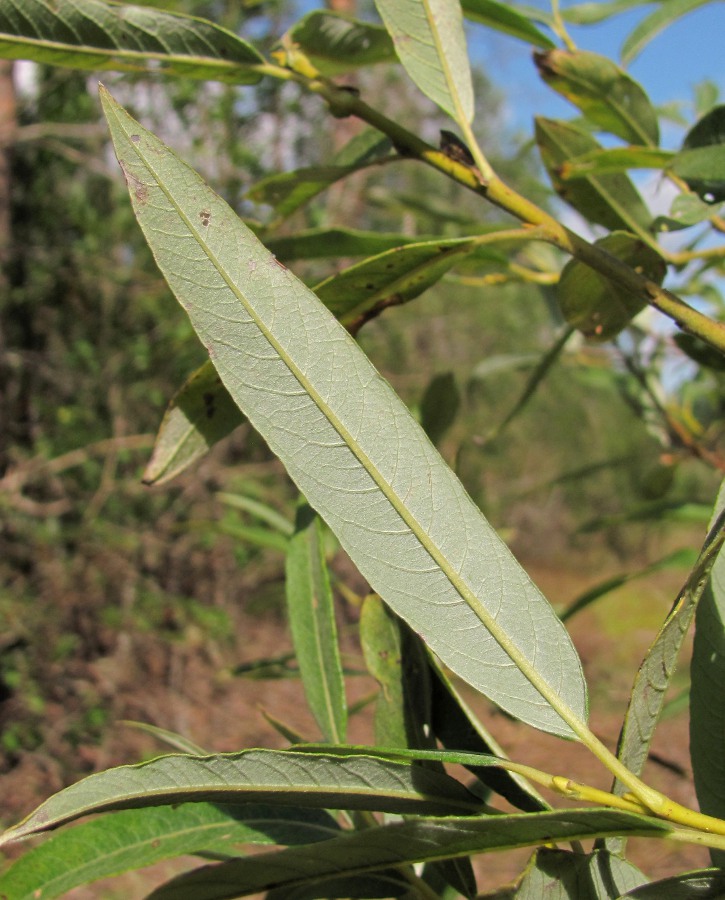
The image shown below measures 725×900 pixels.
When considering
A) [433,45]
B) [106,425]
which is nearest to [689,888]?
[433,45]

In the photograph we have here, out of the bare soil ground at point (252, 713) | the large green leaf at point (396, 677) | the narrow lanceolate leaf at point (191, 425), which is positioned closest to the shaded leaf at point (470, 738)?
the large green leaf at point (396, 677)

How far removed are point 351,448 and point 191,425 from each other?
0.55 ft

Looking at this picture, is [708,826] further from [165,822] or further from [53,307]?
[53,307]

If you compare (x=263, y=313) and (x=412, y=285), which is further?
(x=412, y=285)

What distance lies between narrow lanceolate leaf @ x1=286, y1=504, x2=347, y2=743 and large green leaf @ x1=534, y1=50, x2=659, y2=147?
13.7 inches

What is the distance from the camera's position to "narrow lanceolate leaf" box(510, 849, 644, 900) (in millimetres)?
320

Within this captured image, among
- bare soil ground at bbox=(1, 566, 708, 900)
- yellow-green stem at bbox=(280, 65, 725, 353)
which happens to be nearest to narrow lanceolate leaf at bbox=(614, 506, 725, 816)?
yellow-green stem at bbox=(280, 65, 725, 353)

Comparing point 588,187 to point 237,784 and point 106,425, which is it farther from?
point 106,425

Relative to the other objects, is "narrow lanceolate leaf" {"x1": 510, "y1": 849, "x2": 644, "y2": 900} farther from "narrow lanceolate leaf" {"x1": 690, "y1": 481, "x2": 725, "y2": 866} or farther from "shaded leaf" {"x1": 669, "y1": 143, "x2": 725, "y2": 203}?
"shaded leaf" {"x1": 669, "y1": 143, "x2": 725, "y2": 203}

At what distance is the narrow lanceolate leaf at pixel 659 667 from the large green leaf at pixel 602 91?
37 cm

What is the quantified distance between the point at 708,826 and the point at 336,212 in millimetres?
3005

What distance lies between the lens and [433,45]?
0.48m

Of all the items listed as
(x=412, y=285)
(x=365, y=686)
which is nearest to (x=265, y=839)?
(x=412, y=285)

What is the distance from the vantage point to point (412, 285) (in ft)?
1.57
